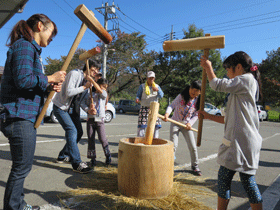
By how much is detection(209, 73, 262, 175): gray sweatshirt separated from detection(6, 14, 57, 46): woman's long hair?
68.0 inches

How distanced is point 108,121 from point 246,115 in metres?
10.8

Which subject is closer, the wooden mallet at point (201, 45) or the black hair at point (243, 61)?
the black hair at point (243, 61)

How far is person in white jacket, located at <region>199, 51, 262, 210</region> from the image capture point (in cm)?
193

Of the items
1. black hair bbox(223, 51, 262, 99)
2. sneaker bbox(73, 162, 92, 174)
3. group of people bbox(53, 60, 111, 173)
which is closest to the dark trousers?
group of people bbox(53, 60, 111, 173)

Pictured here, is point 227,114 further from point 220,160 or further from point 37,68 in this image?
point 37,68

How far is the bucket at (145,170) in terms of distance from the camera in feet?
8.30

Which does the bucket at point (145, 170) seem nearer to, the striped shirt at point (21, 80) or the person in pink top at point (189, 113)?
the striped shirt at point (21, 80)

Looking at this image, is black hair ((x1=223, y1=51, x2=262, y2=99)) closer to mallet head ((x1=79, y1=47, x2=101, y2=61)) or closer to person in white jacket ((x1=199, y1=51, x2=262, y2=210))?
person in white jacket ((x1=199, y1=51, x2=262, y2=210))

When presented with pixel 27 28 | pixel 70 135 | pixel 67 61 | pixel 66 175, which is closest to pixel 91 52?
pixel 67 61

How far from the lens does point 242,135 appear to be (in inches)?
76.4

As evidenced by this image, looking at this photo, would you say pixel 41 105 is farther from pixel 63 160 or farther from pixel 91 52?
pixel 63 160

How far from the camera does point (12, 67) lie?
188cm

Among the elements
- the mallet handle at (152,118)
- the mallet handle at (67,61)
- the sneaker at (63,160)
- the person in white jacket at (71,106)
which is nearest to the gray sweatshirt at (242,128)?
the mallet handle at (152,118)

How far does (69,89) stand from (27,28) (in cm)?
158
